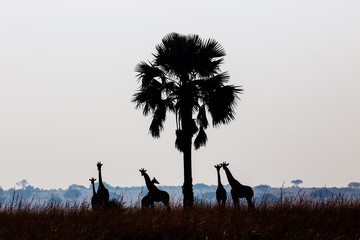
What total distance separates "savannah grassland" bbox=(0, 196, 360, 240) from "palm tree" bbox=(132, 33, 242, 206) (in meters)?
9.34

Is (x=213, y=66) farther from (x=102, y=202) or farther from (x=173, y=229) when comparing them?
A: (x=173, y=229)

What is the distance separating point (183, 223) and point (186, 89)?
13414 millimetres

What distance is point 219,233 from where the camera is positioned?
30.8ft

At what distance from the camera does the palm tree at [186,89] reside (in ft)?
73.2

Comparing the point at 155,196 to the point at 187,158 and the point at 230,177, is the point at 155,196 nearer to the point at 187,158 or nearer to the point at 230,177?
the point at 230,177

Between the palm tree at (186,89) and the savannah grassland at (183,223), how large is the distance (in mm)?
9345

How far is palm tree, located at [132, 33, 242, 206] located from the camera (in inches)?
878

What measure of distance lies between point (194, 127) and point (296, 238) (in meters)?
13.8

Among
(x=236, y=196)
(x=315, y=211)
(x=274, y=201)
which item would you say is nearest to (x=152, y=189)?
(x=236, y=196)

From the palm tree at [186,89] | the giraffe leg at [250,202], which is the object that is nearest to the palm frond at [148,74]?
the palm tree at [186,89]

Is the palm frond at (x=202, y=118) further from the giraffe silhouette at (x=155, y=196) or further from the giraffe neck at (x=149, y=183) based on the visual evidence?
the giraffe silhouette at (x=155, y=196)

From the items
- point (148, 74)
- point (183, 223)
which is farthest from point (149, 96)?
point (183, 223)

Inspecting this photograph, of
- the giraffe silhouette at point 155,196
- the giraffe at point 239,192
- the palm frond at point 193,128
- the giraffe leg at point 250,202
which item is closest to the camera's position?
the giraffe leg at point 250,202

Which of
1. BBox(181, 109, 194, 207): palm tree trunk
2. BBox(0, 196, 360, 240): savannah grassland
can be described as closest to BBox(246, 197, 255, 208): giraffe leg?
BBox(0, 196, 360, 240): savannah grassland
